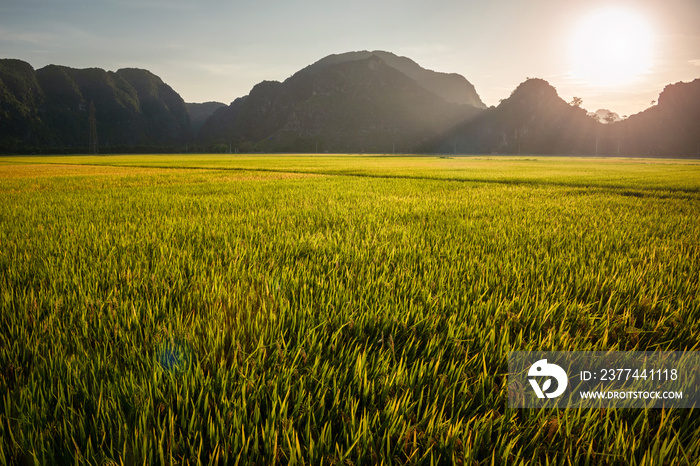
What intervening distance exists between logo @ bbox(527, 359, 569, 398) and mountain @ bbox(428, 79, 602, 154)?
153 meters

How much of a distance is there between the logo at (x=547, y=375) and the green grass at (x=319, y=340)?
11 centimetres

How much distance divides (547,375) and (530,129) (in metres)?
184

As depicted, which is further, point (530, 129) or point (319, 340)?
point (530, 129)

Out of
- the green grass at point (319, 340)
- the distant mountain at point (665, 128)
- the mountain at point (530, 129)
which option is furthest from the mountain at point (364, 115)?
the green grass at point (319, 340)

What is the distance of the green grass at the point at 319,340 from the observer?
967mm

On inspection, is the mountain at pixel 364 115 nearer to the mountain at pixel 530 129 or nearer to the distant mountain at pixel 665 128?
the mountain at pixel 530 129

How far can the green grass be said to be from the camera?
38.1 inches

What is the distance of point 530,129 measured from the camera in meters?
157

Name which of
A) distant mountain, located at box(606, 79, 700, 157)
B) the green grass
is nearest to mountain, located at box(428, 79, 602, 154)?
distant mountain, located at box(606, 79, 700, 157)

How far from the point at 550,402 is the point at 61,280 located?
2.86m

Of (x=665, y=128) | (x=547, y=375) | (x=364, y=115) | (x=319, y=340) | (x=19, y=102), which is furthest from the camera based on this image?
(x=364, y=115)

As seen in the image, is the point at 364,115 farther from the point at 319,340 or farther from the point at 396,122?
the point at 319,340

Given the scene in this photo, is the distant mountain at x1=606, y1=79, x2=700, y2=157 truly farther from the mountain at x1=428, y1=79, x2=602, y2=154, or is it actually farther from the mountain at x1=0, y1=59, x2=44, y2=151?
the mountain at x1=0, y1=59, x2=44, y2=151

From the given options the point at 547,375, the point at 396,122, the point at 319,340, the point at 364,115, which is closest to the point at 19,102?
the point at 364,115
